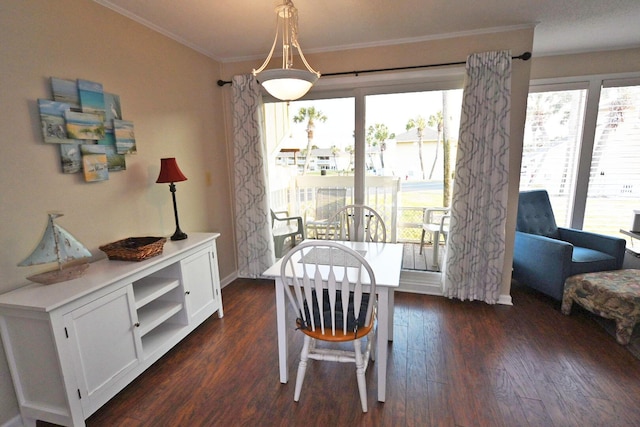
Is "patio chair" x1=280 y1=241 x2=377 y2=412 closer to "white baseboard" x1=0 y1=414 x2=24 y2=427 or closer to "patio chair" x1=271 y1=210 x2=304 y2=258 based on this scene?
"white baseboard" x1=0 y1=414 x2=24 y2=427

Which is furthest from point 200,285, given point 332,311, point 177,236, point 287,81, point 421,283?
point 421,283

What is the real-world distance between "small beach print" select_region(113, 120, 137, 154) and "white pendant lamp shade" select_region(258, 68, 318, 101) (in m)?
1.24

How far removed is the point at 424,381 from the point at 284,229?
2341 mm

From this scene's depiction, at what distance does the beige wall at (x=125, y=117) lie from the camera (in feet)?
5.22

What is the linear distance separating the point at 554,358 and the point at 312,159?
2.71 meters

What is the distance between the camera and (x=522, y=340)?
90.3 inches

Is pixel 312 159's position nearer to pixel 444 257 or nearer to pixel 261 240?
pixel 261 240

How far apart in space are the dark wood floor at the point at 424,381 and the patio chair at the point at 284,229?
1243 millimetres

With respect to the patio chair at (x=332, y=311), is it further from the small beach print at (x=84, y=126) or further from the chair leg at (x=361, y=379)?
the small beach print at (x=84, y=126)

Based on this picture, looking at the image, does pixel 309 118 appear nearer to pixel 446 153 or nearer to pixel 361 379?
pixel 446 153

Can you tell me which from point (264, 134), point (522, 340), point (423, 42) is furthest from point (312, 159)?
point (522, 340)

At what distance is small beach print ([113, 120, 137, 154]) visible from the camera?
214cm

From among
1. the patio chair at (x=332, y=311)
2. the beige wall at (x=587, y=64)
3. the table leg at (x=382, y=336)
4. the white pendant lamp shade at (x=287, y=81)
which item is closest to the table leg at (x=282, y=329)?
the patio chair at (x=332, y=311)

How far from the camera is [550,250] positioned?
2.70 m
